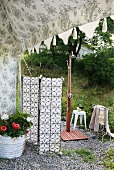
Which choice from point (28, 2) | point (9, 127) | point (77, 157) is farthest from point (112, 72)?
point (28, 2)

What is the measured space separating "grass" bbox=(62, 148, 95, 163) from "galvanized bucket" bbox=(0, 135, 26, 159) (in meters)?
0.84

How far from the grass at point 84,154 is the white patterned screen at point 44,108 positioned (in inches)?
8.3

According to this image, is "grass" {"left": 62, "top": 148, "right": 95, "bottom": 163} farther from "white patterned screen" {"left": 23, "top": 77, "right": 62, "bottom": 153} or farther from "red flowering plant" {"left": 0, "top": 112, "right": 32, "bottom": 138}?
"red flowering plant" {"left": 0, "top": 112, "right": 32, "bottom": 138}

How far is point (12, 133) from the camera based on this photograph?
14.3 feet

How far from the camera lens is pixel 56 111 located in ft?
15.3

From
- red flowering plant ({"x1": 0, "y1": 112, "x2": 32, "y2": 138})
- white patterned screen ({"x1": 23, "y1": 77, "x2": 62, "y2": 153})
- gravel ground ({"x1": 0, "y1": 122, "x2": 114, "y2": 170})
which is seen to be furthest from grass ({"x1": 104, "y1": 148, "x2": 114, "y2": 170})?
red flowering plant ({"x1": 0, "y1": 112, "x2": 32, "y2": 138})

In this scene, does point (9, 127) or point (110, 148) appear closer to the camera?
point (9, 127)

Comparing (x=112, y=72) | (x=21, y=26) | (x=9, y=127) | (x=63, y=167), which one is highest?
(x=21, y=26)

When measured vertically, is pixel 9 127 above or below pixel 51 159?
above

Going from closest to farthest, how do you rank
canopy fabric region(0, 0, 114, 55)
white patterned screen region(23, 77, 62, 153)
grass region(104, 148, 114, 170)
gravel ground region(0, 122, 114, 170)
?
1. canopy fabric region(0, 0, 114, 55)
2. gravel ground region(0, 122, 114, 170)
3. grass region(104, 148, 114, 170)
4. white patterned screen region(23, 77, 62, 153)

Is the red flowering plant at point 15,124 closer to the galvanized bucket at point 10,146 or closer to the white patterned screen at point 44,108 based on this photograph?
the galvanized bucket at point 10,146

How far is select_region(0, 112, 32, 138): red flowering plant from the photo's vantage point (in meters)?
4.36

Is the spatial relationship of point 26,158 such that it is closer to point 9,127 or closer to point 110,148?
point 9,127

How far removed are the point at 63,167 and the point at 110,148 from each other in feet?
4.25
